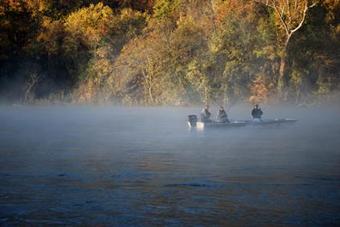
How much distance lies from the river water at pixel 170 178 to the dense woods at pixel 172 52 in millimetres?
30237

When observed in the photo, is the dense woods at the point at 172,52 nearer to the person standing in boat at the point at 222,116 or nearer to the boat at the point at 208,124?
the boat at the point at 208,124

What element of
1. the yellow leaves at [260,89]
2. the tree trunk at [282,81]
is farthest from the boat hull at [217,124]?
the tree trunk at [282,81]

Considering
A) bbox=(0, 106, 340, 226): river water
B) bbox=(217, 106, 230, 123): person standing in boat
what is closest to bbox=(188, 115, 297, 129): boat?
bbox=(217, 106, 230, 123): person standing in boat

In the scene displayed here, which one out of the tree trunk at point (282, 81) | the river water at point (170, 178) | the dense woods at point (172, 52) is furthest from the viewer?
the tree trunk at point (282, 81)

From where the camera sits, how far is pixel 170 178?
24.6 meters

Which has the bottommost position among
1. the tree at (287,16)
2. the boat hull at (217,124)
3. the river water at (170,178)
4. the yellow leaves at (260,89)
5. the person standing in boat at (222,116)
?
A: the river water at (170,178)

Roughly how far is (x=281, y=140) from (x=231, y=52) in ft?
115

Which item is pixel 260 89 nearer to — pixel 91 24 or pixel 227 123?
pixel 91 24

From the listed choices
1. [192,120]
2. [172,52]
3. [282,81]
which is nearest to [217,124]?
[192,120]

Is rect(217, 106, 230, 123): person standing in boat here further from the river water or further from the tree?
the tree

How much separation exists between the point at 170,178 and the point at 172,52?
180 feet

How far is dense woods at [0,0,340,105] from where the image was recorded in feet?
242

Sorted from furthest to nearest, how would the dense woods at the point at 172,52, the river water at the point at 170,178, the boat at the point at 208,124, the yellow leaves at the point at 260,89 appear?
the yellow leaves at the point at 260,89, the dense woods at the point at 172,52, the boat at the point at 208,124, the river water at the point at 170,178

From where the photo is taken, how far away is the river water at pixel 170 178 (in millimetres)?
18594
